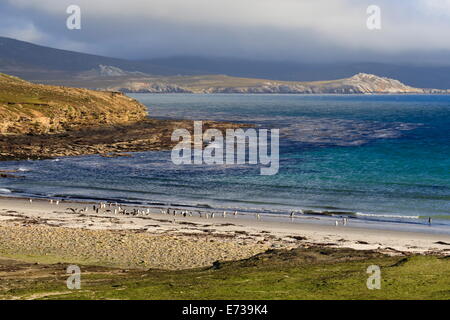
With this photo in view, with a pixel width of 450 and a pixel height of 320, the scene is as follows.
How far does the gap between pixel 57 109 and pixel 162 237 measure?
85817mm

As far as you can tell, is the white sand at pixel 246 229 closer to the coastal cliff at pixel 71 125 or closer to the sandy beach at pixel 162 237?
the sandy beach at pixel 162 237

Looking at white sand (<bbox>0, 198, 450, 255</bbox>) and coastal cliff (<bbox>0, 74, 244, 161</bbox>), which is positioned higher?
coastal cliff (<bbox>0, 74, 244, 161</bbox>)

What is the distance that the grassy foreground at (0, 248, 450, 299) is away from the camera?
2053cm

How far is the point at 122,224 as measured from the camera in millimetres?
41188

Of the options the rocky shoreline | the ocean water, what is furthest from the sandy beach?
the rocky shoreline

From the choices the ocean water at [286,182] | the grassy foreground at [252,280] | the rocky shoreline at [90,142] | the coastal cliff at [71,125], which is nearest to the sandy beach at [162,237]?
the grassy foreground at [252,280]

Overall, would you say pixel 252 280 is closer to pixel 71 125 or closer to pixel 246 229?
pixel 246 229

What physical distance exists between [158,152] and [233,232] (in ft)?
168

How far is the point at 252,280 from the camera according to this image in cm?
2277

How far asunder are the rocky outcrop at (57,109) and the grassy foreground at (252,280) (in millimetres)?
77577

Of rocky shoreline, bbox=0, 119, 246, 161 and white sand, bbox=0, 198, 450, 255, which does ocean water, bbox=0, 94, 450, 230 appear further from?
white sand, bbox=0, 198, 450, 255

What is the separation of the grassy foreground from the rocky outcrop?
77577 millimetres

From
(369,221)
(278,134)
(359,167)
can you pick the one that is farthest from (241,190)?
(278,134)

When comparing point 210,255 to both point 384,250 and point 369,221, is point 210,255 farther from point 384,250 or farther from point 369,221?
point 369,221
